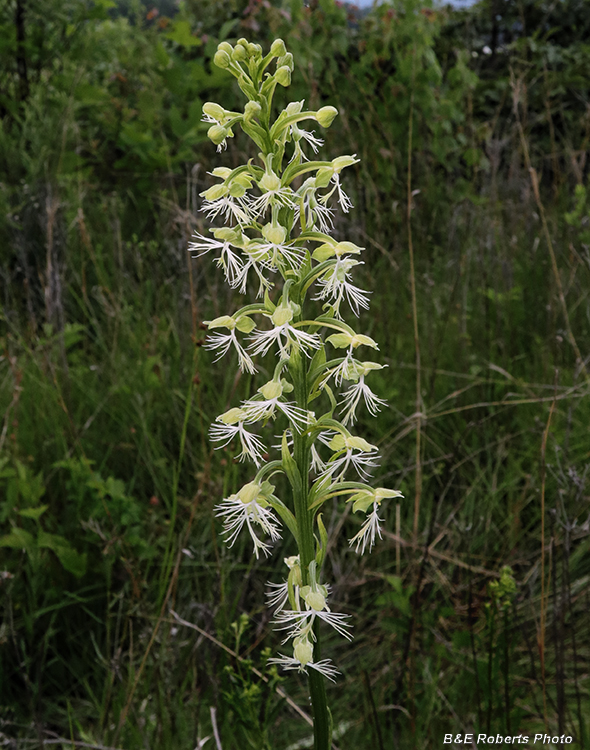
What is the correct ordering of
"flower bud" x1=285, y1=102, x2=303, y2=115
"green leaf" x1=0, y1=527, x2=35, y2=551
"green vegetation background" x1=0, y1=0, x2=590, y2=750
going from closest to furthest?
"flower bud" x1=285, y1=102, x2=303, y2=115, "green vegetation background" x1=0, y1=0, x2=590, y2=750, "green leaf" x1=0, y1=527, x2=35, y2=551

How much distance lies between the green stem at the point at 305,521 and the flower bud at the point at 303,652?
3cm

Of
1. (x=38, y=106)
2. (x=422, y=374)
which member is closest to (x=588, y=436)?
(x=422, y=374)

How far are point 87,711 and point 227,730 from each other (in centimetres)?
60

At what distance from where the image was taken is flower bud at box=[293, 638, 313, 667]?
3.52ft

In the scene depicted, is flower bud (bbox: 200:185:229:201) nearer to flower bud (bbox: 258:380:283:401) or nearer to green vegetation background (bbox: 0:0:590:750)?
flower bud (bbox: 258:380:283:401)

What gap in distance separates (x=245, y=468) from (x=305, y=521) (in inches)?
60.7

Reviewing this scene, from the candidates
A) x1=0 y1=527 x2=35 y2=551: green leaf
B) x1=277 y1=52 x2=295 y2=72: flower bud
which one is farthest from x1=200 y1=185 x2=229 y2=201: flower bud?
x1=0 y1=527 x2=35 y2=551: green leaf

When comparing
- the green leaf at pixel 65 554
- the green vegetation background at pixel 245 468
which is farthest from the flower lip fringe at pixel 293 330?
the green leaf at pixel 65 554

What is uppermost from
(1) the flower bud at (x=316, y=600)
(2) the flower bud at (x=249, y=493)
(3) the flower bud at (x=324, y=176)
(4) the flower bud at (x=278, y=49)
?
(4) the flower bud at (x=278, y=49)

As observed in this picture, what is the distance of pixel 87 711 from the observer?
84.1 inches

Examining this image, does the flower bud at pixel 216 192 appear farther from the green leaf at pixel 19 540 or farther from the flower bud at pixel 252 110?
the green leaf at pixel 19 540

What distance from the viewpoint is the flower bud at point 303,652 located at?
107 cm

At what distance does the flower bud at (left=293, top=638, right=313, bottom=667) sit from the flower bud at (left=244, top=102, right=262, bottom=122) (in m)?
0.82

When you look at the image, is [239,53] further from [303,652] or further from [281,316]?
[303,652]
